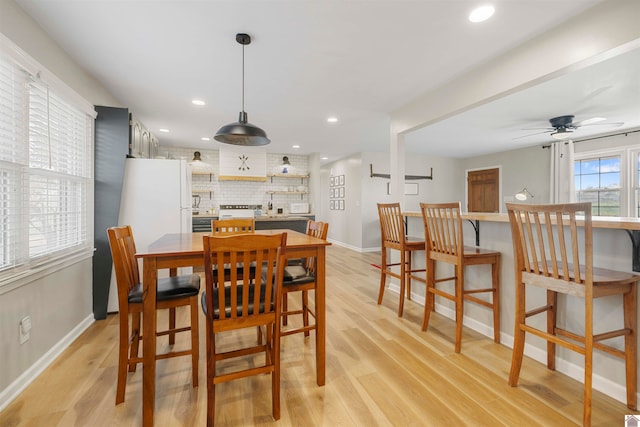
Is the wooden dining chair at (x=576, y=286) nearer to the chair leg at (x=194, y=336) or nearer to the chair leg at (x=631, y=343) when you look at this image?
the chair leg at (x=631, y=343)

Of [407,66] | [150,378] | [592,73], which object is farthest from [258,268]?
[592,73]

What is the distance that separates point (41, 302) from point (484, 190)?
839cm

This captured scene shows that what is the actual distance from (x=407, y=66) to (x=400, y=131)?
1.20m

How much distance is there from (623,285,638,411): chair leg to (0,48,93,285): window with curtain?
138 inches

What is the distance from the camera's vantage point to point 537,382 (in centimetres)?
178

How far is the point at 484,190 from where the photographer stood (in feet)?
24.1

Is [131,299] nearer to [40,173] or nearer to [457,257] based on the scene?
[40,173]

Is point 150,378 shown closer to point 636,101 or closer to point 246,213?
point 246,213

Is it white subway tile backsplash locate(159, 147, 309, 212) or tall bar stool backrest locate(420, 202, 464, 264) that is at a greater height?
white subway tile backsplash locate(159, 147, 309, 212)

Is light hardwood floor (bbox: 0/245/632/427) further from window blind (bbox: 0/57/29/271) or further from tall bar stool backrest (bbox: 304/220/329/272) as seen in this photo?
window blind (bbox: 0/57/29/271)

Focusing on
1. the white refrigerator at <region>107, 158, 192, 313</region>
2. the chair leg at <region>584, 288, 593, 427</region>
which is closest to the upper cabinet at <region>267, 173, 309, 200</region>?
the white refrigerator at <region>107, 158, 192, 313</region>

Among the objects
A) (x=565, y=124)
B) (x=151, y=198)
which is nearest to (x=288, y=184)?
(x=151, y=198)

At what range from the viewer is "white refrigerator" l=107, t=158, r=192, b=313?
9.97ft

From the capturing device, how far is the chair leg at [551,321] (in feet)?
5.99
